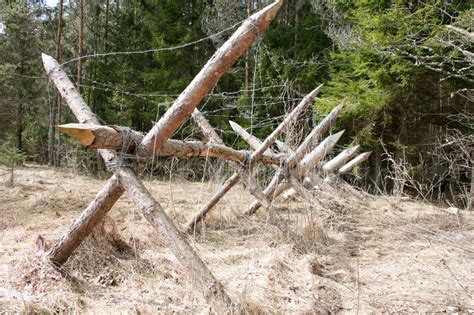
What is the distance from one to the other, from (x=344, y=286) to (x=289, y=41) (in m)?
12.3

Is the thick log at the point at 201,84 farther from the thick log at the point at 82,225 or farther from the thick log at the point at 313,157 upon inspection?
the thick log at the point at 313,157

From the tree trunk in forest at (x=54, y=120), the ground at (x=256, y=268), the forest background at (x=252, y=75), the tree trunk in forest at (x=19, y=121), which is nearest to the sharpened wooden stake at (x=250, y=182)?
the ground at (x=256, y=268)

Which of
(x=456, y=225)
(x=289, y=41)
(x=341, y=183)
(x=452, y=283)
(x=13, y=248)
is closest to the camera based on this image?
(x=452, y=283)

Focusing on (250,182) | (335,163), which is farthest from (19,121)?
(250,182)

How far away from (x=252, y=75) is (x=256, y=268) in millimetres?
10277

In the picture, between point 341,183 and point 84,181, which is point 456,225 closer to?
point 341,183

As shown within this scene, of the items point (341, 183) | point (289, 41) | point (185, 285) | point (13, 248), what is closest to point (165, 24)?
point (289, 41)

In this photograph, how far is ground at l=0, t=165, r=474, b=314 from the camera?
283cm

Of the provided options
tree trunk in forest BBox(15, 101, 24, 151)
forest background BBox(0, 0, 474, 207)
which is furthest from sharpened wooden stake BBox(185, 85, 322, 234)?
tree trunk in forest BBox(15, 101, 24, 151)

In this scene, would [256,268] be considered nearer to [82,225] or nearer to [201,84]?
[82,225]

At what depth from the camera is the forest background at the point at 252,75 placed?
9.34 m

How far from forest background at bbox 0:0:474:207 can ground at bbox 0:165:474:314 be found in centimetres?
308

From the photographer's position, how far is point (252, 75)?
13.0 metres

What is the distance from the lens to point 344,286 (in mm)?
3369
